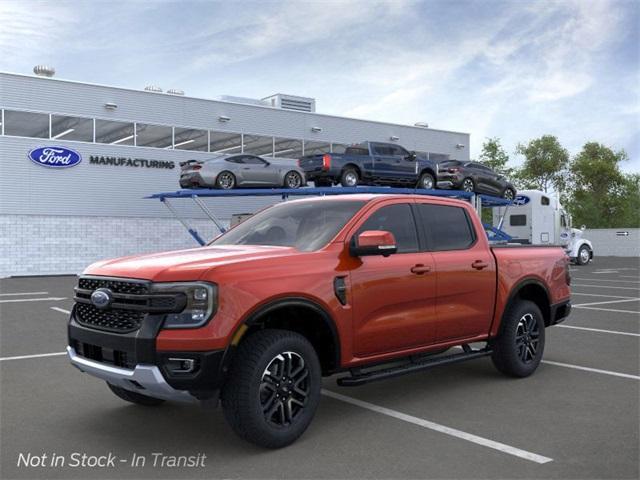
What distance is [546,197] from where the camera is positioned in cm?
3025

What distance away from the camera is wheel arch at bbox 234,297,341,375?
4.64 m

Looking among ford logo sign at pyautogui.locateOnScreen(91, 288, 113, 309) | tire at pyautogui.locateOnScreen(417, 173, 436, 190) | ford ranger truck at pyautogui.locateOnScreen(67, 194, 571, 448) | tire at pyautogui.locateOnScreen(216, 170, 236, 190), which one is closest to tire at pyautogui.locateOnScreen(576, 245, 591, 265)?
A: tire at pyautogui.locateOnScreen(417, 173, 436, 190)

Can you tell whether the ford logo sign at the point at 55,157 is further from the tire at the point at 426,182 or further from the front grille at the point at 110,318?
the front grille at the point at 110,318

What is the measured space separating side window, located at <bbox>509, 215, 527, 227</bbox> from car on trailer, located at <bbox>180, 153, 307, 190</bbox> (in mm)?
11029

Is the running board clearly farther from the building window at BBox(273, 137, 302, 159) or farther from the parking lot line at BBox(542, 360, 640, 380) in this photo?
the building window at BBox(273, 137, 302, 159)

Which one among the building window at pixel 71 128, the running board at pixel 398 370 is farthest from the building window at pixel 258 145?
the running board at pixel 398 370

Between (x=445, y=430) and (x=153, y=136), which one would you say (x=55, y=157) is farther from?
(x=445, y=430)

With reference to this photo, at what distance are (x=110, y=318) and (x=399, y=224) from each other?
103 inches

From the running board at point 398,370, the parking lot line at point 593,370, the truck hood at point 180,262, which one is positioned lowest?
the parking lot line at point 593,370

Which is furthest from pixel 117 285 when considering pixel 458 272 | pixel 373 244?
pixel 458 272

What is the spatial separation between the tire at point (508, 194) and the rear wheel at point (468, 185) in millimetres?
2306

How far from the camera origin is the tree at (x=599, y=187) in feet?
229

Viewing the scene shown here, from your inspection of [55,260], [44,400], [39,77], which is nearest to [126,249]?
[55,260]

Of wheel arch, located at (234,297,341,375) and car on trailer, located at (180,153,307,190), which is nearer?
wheel arch, located at (234,297,341,375)
